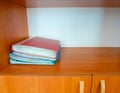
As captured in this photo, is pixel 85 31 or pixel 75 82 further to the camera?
pixel 85 31

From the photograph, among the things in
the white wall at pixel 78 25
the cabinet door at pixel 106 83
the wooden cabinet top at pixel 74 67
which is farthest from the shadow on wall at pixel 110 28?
the cabinet door at pixel 106 83

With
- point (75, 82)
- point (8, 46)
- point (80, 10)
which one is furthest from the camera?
point (80, 10)

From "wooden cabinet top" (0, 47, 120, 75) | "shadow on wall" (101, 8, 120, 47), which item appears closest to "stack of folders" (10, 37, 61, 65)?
"wooden cabinet top" (0, 47, 120, 75)

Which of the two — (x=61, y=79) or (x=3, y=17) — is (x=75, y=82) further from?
(x=3, y=17)

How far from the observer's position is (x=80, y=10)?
0.85 m

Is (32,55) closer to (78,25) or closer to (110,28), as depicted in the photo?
(78,25)

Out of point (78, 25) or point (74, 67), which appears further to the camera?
point (78, 25)

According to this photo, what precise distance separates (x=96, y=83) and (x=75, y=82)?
80 mm

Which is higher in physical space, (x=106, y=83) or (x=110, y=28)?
(x=110, y=28)

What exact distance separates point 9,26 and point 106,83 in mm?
490

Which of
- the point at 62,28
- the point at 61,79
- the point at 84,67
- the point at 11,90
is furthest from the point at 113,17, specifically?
the point at 11,90

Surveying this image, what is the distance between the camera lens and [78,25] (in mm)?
876

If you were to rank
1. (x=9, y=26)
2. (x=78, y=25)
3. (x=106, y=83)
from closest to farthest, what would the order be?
(x=106, y=83), (x=9, y=26), (x=78, y=25)

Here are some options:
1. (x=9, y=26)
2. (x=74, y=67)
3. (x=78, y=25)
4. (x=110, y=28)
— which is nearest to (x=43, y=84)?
(x=74, y=67)
